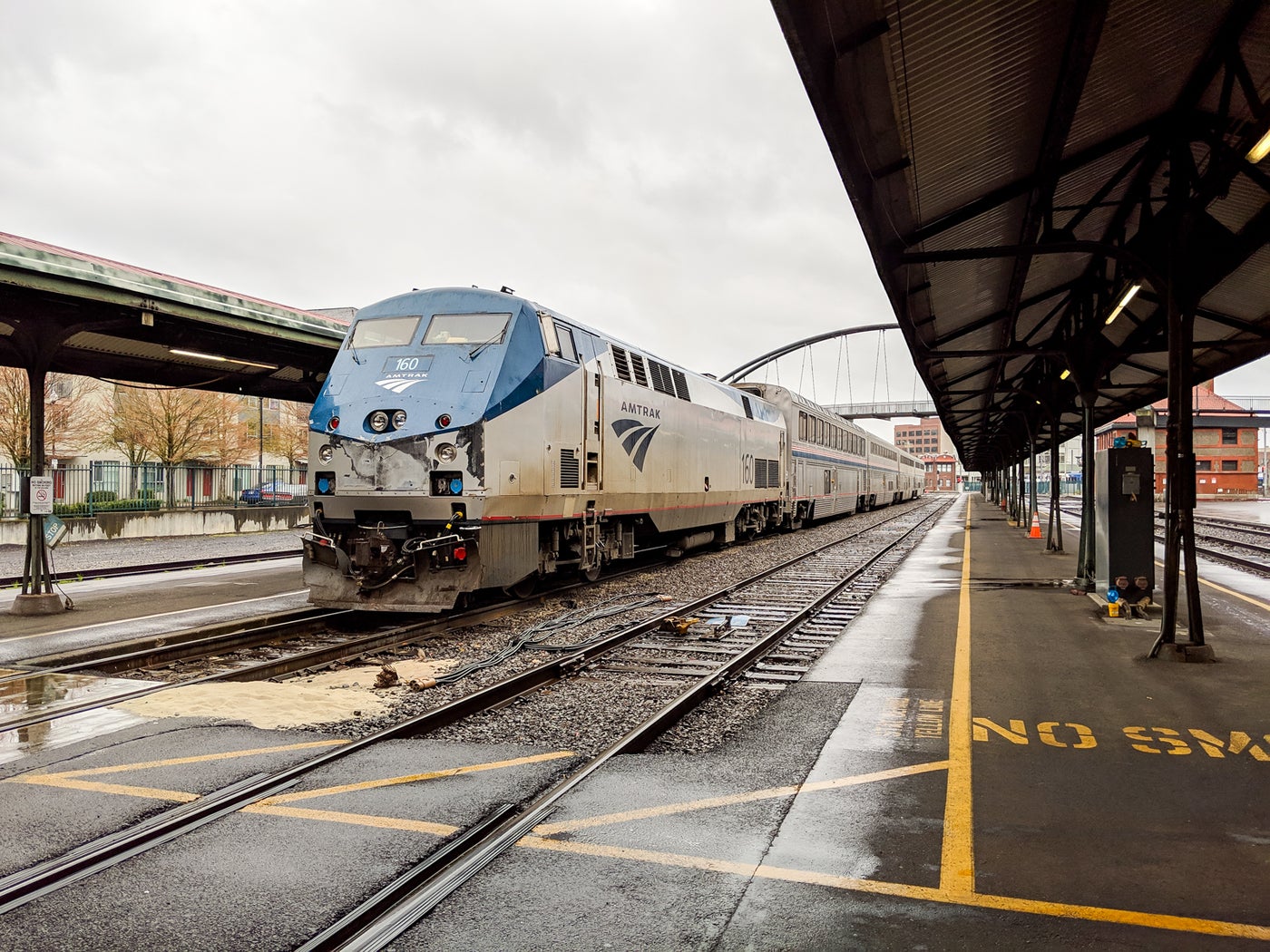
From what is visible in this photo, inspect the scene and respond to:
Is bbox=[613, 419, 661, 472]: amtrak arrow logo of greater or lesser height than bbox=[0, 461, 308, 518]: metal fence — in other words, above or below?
above

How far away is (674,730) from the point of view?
20.6 ft

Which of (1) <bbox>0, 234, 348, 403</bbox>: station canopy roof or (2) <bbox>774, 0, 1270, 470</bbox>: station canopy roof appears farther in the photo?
(1) <bbox>0, 234, 348, 403</bbox>: station canopy roof

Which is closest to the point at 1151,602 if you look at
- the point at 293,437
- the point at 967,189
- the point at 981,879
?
the point at 967,189

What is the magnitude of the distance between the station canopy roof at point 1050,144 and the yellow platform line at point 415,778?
433 cm

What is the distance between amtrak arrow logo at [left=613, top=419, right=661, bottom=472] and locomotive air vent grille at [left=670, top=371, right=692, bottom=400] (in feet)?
6.47

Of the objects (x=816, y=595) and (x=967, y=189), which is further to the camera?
(x=816, y=595)

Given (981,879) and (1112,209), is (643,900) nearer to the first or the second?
(981,879)

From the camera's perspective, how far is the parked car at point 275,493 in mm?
36094

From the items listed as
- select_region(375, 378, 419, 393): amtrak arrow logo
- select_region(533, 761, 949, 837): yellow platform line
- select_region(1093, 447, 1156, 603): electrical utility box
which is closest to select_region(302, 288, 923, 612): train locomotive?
select_region(375, 378, 419, 393): amtrak arrow logo

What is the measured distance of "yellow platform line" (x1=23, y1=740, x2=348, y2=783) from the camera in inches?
206

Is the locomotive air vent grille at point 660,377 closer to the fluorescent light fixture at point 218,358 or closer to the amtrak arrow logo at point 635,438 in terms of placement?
the amtrak arrow logo at point 635,438

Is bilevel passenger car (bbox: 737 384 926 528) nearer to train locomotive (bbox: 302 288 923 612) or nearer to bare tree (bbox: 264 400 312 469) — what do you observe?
train locomotive (bbox: 302 288 923 612)

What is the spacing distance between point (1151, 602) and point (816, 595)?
4.27 metres

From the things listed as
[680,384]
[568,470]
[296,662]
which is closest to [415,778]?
[296,662]
